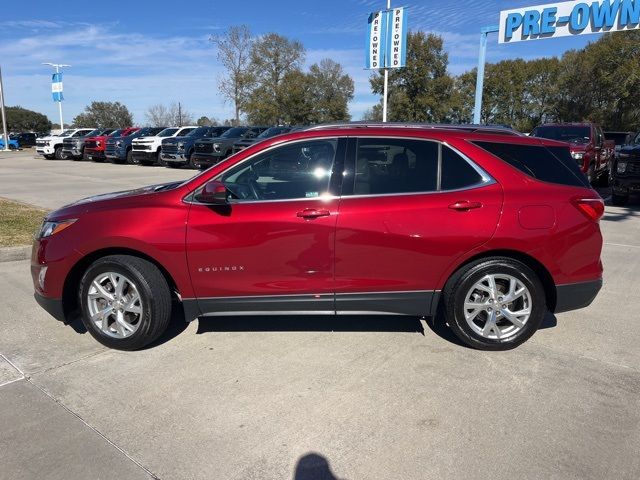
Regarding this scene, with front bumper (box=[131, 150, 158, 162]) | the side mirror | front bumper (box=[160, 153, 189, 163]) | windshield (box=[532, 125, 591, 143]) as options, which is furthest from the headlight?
front bumper (box=[131, 150, 158, 162])

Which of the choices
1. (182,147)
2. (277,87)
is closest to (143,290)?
(182,147)

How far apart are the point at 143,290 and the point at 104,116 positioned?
104492 mm

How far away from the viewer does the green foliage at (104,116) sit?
315ft

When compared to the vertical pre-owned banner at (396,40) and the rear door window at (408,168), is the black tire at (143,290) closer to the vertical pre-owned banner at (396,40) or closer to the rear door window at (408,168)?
Answer: the rear door window at (408,168)

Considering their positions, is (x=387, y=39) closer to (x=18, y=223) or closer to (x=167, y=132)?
(x=167, y=132)

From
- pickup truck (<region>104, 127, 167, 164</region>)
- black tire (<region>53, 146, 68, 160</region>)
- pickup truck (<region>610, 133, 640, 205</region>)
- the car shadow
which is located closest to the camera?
the car shadow

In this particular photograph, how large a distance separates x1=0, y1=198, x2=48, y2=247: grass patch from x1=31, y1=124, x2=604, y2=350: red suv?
372 centimetres

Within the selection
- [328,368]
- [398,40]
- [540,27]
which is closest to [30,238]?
[328,368]

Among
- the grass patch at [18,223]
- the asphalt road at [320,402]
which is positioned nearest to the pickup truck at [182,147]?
the grass patch at [18,223]

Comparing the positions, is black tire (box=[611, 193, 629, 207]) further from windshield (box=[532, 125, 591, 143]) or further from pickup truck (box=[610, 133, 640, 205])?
windshield (box=[532, 125, 591, 143])

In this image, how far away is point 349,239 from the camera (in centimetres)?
373

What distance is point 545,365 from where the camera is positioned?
375 centimetres

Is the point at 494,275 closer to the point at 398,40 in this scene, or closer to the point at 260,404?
the point at 260,404

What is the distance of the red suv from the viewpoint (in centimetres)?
375
